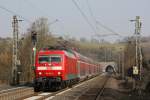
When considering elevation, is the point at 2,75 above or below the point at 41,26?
below

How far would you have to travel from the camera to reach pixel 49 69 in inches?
1308

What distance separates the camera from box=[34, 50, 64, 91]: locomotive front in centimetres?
3312

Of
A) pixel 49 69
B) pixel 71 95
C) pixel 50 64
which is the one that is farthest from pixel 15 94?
pixel 50 64

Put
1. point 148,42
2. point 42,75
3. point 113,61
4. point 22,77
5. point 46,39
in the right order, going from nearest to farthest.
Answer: point 42,75
point 22,77
point 46,39
point 148,42
point 113,61

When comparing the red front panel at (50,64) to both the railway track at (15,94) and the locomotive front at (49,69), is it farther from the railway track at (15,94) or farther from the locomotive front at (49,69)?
the railway track at (15,94)

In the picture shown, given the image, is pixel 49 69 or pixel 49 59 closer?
pixel 49 69

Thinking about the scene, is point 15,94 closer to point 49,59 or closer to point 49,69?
point 49,69

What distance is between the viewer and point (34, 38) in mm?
45812

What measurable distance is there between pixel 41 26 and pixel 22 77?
1171 centimetres

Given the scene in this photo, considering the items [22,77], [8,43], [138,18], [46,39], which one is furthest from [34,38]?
[8,43]

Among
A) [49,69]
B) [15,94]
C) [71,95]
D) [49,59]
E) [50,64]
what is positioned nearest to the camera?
[15,94]

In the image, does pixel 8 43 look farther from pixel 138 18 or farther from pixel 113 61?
pixel 113 61

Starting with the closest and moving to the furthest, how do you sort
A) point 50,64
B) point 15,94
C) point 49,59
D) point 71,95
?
point 15,94 < point 71,95 < point 50,64 < point 49,59


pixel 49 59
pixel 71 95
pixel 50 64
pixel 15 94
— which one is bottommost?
pixel 71 95
